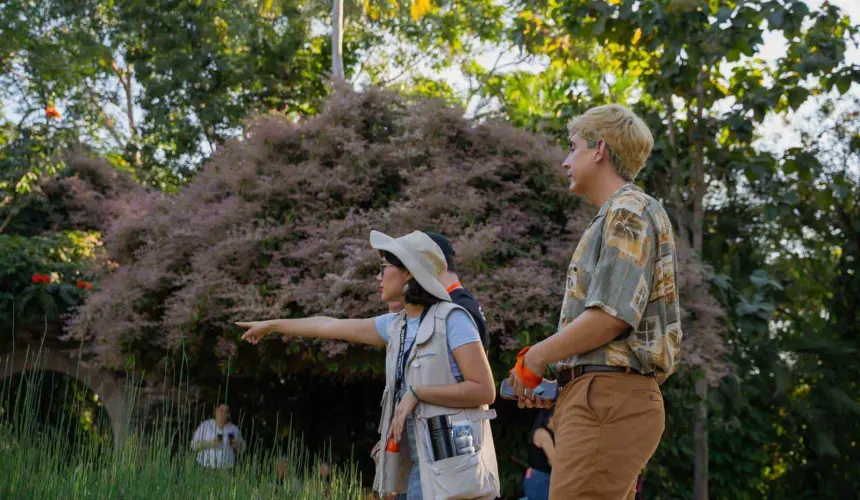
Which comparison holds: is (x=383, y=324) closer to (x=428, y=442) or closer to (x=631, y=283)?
(x=428, y=442)

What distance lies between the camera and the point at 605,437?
2537 mm

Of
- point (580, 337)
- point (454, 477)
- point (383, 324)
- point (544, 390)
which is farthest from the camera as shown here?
point (383, 324)

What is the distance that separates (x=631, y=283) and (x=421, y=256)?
127 cm

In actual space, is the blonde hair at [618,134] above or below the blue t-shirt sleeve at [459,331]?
above

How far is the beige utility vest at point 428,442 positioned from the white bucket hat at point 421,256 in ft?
0.26

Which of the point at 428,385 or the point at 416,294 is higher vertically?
the point at 416,294

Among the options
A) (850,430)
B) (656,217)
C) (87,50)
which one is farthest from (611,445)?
(87,50)

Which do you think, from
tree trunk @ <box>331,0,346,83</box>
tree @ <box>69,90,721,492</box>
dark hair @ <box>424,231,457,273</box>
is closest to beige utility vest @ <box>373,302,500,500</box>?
dark hair @ <box>424,231,457,273</box>

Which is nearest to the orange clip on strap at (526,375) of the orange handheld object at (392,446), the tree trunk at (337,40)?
the orange handheld object at (392,446)

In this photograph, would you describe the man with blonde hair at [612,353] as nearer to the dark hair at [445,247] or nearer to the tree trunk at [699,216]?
the dark hair at [445,247]

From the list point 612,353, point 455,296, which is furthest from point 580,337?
point 455,296

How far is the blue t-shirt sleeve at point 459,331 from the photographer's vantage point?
3.52m

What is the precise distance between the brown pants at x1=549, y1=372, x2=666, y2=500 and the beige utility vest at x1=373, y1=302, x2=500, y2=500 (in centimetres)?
81

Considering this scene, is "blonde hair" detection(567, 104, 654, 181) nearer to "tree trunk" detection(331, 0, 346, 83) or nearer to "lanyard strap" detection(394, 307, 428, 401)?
"lanyard strap" detection(394, 307, 428, 401)
